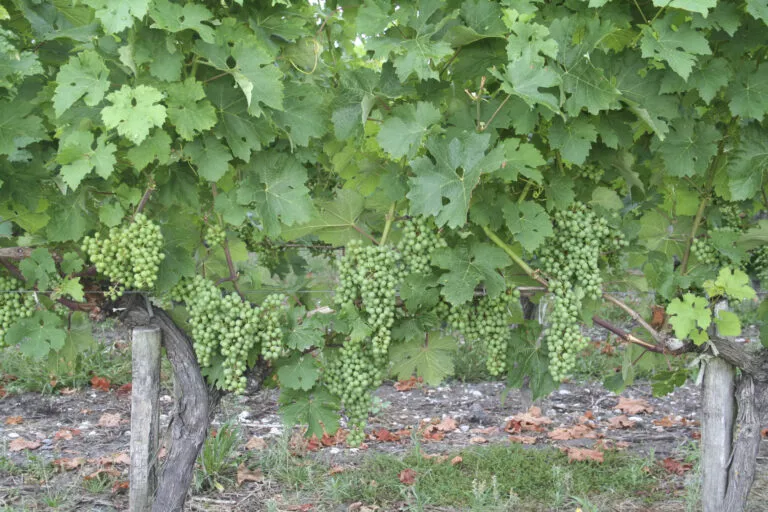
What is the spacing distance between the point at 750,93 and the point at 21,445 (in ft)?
15.7

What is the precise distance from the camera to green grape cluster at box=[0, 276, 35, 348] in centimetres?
307

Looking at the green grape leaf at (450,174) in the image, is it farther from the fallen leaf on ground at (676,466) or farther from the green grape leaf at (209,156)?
the fallen leaf on ground at (676,466)

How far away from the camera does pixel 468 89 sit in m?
2.94

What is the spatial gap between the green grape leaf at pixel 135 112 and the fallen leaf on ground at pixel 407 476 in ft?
9.45

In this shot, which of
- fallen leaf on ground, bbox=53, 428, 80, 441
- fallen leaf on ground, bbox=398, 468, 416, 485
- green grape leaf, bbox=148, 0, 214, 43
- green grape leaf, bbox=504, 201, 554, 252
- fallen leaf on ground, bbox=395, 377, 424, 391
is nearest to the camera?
green grape leaf, bbox=148, 0, 214, 43

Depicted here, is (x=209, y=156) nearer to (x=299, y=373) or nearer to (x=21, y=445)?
(x=299, y=373)

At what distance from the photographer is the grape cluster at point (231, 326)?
2.99 meters

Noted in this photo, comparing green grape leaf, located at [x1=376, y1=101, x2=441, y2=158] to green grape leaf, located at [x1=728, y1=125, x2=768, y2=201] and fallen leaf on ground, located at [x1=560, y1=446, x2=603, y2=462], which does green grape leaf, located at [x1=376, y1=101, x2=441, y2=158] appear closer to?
green grape leaf, located at [x1=728, y1=125, x2=768, y2=201]

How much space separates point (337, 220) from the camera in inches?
121

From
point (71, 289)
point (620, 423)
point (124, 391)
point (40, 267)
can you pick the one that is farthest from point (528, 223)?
point (124, 391)

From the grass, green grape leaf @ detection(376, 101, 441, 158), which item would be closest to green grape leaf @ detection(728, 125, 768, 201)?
green grape leaf @ detection(376, 101, 441, 158)

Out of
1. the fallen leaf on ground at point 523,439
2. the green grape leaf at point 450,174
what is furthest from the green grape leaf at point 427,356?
the fallen leaf on ground at point 523,439

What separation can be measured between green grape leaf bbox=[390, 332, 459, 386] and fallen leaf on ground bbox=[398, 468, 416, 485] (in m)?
1.61

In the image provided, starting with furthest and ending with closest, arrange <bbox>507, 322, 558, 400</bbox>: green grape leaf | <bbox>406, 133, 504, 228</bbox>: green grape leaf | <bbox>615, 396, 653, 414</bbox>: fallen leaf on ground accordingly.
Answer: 1. <bbox>615, 396, 653, 414</bbox>: fallen leaf on ground
2. <bbox>507, 322, 558, 400</bbox>: green grape leaf
3. <bbox>406, 133, 504, 228</bbox>: green grape leaf
